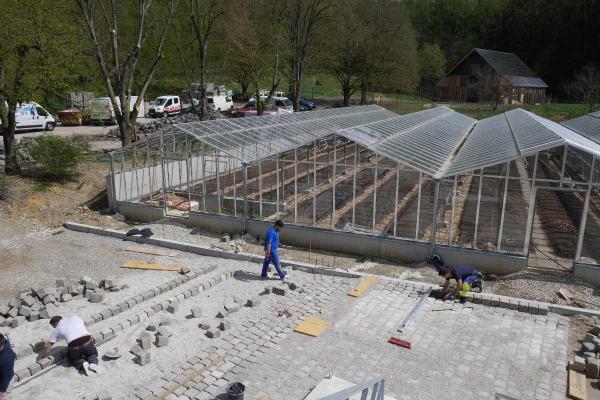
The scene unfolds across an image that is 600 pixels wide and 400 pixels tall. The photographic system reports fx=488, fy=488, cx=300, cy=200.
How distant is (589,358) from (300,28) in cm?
3105

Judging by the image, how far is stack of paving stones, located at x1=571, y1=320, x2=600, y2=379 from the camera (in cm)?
814

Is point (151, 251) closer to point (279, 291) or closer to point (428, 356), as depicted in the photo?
point (279, 291)

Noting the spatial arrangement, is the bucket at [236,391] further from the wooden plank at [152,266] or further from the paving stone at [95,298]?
the wooden plank at [152,266]

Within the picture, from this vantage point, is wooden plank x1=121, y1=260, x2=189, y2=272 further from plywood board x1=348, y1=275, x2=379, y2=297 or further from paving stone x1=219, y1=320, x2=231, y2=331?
plywood board x1=348, y1=275, x2=379, y2=297

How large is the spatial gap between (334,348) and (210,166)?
485 inches

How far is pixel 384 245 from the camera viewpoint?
1365 cm

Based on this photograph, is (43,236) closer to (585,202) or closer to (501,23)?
(585,202)

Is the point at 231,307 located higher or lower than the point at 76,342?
lower

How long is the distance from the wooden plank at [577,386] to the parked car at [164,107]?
1525 inches

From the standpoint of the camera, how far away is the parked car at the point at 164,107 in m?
42.1

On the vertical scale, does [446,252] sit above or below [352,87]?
below

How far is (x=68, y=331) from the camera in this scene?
8.21m

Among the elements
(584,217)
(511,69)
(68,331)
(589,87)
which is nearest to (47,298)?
(68,331)

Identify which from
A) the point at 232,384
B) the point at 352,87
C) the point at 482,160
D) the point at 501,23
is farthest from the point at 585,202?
the point at 501,23
